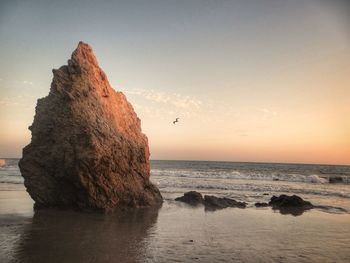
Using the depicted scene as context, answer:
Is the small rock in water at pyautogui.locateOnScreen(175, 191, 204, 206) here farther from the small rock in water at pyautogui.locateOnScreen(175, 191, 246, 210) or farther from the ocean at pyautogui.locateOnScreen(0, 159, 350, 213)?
the ocean at pyautogui.locateOnScreen(0, 159, 350, 213)

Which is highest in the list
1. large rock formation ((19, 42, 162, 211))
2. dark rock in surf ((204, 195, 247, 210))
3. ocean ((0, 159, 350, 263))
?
large rock formation ((19, 42, 162, 211))

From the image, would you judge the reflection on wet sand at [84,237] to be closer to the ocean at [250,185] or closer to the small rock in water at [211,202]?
the small rock in water at [211,202]

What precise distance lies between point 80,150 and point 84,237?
14.4 ft

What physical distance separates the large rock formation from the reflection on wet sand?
37.8 inches

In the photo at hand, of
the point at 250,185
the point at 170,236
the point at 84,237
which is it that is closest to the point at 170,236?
the point at 170,236

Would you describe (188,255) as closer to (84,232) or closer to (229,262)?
(229,262)

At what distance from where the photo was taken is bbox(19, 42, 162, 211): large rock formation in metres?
13.3

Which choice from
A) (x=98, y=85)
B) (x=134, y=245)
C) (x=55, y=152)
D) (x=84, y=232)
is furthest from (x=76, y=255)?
(x=98, y=85)

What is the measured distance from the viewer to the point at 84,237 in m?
9.55

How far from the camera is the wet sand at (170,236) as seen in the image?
7914 millimetres

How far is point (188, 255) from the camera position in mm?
8047

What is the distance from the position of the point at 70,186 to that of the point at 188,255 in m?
7.37

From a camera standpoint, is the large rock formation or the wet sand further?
the large rock formation

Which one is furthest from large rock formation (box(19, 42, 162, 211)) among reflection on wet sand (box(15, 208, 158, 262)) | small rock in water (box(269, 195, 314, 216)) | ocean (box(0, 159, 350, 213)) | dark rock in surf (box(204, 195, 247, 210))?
small rock in water (box(269, 195, 314, 216))
